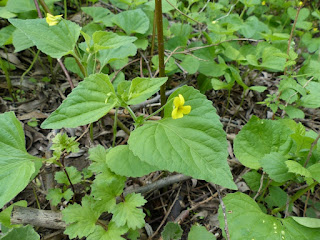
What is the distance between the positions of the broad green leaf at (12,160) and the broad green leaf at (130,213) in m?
0.48

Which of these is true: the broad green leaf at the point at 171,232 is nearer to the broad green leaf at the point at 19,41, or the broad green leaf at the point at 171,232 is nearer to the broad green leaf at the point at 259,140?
the broad green leaf at the point at 259,140

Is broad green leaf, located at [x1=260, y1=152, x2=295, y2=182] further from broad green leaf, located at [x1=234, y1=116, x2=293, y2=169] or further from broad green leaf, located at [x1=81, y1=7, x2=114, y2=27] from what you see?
broad green leaf, located at [x1=81, y1=7, x2=114, y2=27]

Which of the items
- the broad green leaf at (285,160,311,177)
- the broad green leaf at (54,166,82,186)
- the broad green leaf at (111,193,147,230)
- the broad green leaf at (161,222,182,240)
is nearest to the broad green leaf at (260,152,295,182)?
the broad green leaf at (285,160,311,177)

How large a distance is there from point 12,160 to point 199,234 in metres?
1.15

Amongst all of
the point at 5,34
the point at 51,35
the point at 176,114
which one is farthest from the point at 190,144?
the point at 5,34

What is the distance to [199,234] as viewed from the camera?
5.17 ft

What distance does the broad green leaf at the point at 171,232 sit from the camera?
1.48 meters

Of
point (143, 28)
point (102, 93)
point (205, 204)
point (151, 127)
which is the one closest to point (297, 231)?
point (205, 204)

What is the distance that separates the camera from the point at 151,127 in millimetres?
1337

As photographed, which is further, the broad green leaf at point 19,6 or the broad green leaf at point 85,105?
the broad green leaf at point 19,6

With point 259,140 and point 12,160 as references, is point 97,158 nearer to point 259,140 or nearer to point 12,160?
point 12,160

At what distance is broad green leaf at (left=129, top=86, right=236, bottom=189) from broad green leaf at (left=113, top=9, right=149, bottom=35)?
132 cm

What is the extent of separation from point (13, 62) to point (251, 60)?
229cm

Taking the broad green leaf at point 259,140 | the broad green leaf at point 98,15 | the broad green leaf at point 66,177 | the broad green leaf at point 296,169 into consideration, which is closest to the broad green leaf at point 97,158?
the broad green leaf at point 66,177
